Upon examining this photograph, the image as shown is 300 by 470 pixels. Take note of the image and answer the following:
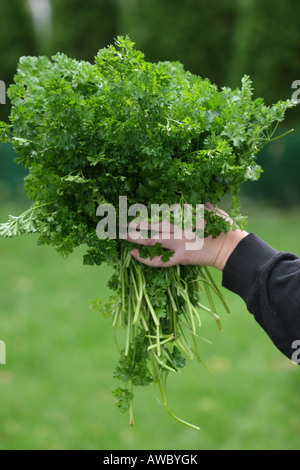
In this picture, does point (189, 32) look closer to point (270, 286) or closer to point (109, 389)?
point (109, 389)

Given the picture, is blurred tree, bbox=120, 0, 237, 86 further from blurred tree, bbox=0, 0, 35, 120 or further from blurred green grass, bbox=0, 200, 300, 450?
blurred green grass, bbox=0, 200, 300, 450

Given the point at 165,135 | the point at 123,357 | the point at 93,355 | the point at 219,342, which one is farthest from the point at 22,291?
the point at 165,135

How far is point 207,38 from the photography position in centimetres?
745

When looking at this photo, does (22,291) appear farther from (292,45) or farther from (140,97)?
(292,45)

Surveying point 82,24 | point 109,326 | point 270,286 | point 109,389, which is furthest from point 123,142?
point 82,24

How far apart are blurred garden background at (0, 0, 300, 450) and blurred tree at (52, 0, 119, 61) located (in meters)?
0.02

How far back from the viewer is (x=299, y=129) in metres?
6.91

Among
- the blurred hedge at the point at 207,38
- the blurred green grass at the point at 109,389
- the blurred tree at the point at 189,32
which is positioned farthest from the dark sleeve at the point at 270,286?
the blurred tree at the point at 189,32

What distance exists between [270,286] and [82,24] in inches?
315

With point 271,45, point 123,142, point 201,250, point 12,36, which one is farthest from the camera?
point 12,36

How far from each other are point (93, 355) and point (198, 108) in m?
2.82

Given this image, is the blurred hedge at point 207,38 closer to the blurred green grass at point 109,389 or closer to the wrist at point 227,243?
the blurred green grass at point 109,389

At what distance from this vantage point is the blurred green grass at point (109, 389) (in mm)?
3092

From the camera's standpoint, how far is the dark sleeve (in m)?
1.45
